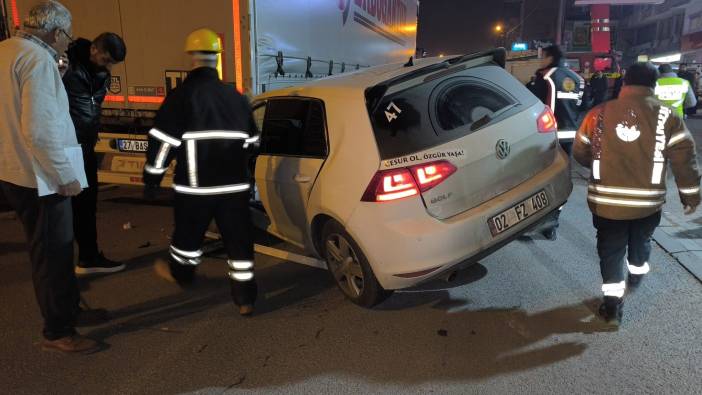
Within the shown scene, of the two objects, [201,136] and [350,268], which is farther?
[350,268]

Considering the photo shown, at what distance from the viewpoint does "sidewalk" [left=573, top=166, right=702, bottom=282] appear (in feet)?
14.6

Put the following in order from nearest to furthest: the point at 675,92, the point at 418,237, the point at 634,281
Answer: the point at 418,237 < the point at 634,281 < the point at 675,92

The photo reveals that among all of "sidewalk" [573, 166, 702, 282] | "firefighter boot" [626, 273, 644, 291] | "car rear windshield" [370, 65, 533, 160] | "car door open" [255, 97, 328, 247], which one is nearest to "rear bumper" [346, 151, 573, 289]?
"car rear windshield" [370, 65, 533, 160]

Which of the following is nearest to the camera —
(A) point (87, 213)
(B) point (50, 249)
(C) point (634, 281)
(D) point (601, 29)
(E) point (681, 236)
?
(B) point (50, 249)

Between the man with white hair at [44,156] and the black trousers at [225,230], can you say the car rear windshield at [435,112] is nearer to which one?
the black trousers at [225,230]

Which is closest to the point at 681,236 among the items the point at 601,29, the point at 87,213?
the point at 87,213

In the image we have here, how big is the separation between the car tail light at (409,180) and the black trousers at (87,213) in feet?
8.55

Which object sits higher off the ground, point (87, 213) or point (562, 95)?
point (562, 95)

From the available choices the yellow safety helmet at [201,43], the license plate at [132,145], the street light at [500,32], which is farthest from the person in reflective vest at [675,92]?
the street light at [500,32]

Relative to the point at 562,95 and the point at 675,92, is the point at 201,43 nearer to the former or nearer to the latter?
the point at 562,95

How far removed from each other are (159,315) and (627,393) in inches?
119

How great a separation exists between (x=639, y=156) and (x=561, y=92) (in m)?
2.19

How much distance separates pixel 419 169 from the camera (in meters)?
3.19

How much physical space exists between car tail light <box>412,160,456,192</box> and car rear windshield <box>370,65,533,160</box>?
0.41ft
